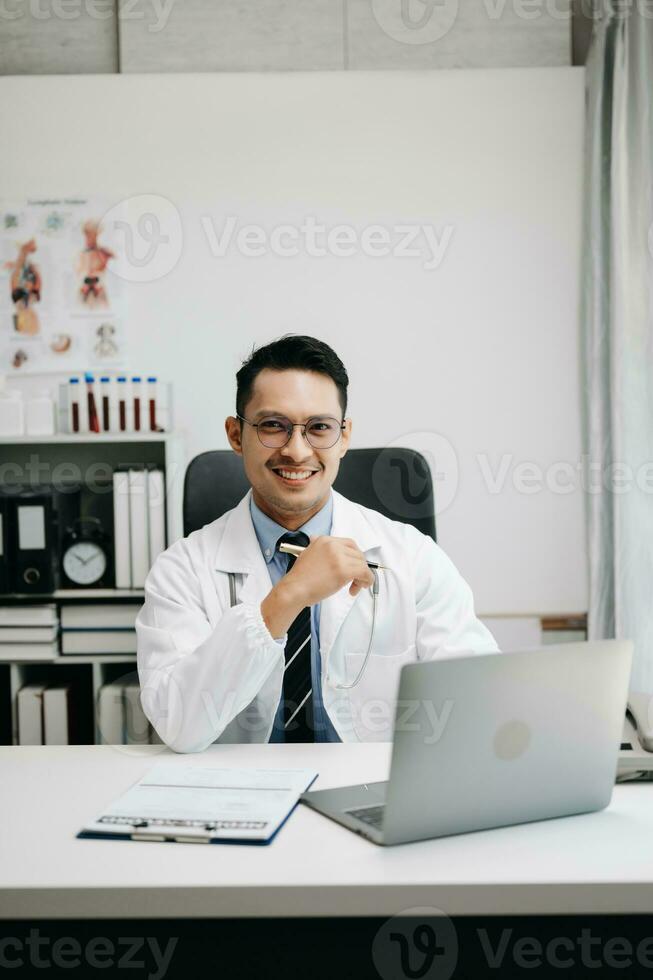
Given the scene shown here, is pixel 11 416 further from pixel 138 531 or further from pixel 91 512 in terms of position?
pixel 138 531

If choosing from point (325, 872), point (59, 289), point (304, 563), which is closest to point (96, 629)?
point (59, 289)

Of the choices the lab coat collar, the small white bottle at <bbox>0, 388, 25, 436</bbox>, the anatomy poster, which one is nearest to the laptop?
the lab coat collar

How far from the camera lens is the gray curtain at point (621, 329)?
2488 millimetres

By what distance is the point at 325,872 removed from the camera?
33.9 inches

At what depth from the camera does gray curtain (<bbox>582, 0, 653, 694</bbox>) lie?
2488 mm

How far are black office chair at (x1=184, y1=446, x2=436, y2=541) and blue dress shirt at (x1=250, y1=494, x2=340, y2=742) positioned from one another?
0.13m

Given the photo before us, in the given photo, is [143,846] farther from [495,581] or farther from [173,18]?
[173,18]

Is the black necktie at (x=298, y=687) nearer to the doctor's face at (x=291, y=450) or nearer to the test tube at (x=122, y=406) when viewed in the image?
the doctor's face at (x=291, y=450)

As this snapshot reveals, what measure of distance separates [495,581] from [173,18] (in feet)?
6.72

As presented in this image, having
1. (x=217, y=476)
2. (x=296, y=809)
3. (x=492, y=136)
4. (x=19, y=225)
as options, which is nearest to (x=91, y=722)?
(x=217, y=476)

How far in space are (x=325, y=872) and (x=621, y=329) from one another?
6.72 ft

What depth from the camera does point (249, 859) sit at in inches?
35.2

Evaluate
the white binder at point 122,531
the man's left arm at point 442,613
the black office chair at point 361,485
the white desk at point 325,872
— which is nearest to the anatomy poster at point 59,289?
the white binder at point 122,531

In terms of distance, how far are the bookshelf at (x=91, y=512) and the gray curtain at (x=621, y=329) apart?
4.18ft
